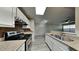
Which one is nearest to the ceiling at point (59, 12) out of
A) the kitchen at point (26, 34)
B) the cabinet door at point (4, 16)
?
the kitchen at point (26, 34)

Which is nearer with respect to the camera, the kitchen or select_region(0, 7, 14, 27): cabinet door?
select_region(0, 7, 14, 27): cabinet door

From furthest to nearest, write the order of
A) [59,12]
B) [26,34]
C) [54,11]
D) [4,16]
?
1. [26,34]
2. [59,12]
3. [54,11]
4. [4,16]

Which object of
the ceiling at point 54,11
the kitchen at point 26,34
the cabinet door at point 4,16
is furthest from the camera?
the ceiling at point 54,11

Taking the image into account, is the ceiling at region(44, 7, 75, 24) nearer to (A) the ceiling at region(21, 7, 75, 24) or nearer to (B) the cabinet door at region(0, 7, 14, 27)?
(A) the ceiling at region(21, 7, 75, 24)

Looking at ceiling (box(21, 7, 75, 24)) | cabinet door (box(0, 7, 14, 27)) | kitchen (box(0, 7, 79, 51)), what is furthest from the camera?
Result: ceiling (box(21, 7, 75, 24))

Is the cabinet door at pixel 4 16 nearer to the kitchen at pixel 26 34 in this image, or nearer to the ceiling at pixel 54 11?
the kitchen at pixel 26 34

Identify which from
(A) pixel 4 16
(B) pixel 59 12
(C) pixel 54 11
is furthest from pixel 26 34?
(A) pixel 4 16

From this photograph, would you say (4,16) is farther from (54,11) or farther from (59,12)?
(59,12)

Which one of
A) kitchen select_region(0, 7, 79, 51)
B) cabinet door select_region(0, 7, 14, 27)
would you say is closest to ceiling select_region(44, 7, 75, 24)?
kitchen select_region(0, 7, 79, 51)

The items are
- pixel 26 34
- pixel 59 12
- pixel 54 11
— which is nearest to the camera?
pixel 54 11
